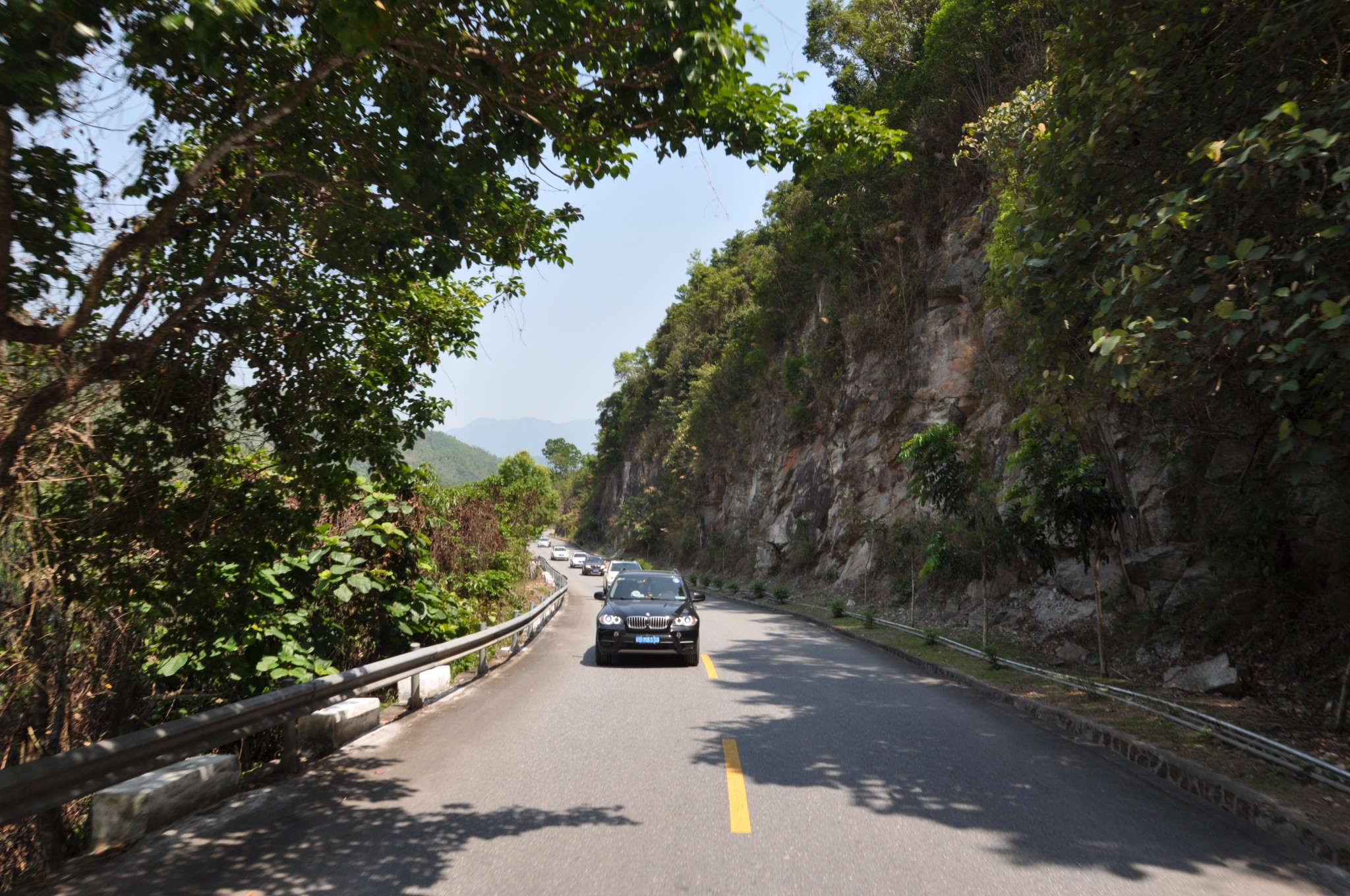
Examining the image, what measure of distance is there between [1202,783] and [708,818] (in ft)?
13.4

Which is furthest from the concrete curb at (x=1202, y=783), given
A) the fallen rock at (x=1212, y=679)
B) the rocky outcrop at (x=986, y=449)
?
the rocky outcrop at (x=986, y=449)

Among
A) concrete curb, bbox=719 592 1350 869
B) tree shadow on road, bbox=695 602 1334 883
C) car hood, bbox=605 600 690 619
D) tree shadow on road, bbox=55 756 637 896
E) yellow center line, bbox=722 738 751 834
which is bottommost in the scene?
tree shadow on road, bbox=55 756 637 896

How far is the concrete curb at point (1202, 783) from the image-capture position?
16.1 feet

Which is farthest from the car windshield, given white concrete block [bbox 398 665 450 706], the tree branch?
the tree branch

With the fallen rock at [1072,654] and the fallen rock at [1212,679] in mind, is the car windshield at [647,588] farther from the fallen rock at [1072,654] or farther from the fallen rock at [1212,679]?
the fallen rock at [1212,679]

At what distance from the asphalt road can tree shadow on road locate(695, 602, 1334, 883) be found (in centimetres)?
3

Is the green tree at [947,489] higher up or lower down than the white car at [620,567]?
higher up

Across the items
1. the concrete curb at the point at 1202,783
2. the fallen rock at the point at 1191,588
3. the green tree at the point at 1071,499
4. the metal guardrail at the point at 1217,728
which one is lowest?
the concrete curb at the point at 1202,783

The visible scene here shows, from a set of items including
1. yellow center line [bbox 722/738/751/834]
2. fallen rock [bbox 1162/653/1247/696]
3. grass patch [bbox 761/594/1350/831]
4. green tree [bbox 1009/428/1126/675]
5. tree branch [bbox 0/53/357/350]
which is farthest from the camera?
green tree [bbox 1009/428/1126/675]

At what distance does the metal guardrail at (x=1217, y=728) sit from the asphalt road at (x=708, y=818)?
1.06m

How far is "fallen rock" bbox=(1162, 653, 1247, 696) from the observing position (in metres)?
10.6

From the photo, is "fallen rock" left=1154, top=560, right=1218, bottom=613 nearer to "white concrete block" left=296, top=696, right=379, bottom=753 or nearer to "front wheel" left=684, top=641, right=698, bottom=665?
"front wheel" left=684, top=641, right=698, bottom=665

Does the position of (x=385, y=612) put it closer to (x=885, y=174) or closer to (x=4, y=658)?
(x=4, y=658)

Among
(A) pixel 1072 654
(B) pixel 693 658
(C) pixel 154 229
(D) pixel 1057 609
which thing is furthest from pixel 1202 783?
(D) pixel 1057 609
